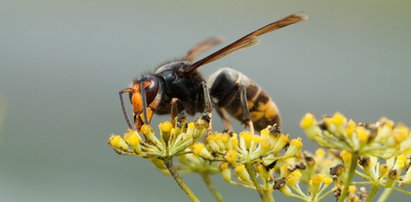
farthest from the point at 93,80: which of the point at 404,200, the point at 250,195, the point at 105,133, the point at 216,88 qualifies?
the point at 216,88

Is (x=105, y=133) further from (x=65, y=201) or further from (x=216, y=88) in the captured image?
(x=216, y=88)

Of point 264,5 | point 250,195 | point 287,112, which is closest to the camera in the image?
point 250,195

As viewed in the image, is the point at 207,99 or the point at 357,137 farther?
the point at 207,99

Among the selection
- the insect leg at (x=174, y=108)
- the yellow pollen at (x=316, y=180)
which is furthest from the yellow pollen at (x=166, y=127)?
the yellow pollen at (x=316, y=180)

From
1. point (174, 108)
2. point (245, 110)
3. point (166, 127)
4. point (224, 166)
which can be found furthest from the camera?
point (245, 110)

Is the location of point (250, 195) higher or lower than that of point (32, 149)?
lower

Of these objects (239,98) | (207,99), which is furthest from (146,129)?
(239,98)

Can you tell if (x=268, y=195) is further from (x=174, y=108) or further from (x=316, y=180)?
(x=174, y=108)

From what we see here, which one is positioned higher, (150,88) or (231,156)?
(150,88)
